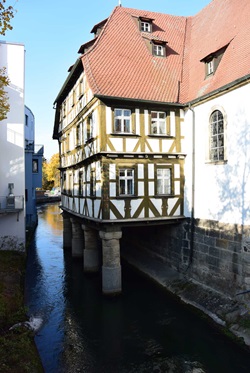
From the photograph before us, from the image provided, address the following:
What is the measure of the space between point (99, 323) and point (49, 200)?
53539 millimetres

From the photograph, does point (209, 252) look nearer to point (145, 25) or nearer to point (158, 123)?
point (158, 123)

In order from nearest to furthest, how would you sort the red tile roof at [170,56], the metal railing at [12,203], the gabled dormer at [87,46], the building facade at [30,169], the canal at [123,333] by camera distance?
the canal at [123,333]
the red tile roof at [170,56]
the gabled dormer at [87,46]
the metal railing at [12,203]
the building facade at [30,169]

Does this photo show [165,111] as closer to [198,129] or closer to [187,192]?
[198,129]

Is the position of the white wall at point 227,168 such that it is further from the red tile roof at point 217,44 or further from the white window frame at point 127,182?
the white window frame at point 127,182

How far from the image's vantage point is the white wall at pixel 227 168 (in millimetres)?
10578

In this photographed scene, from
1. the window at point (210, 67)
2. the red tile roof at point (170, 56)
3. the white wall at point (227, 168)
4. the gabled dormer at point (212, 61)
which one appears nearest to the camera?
the white wall at point (227, 168)

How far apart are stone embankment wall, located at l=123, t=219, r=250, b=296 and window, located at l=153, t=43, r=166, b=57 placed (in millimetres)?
8149

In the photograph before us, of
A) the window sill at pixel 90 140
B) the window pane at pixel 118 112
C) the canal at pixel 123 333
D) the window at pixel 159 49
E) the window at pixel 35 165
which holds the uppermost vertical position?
the window at pixel 159 49

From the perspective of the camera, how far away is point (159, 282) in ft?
48.2

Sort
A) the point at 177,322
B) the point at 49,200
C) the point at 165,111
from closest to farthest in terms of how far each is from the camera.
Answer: the point at 177,322 → the point at 165,111 → the point at 49,200

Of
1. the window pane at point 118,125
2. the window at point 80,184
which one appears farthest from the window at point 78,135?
the window pane at point 118,125

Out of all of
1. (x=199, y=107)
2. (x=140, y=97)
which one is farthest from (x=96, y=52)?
(x=199, y=107)

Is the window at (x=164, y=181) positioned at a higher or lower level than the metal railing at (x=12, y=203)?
higher

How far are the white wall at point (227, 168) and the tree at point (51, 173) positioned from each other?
200 ft
